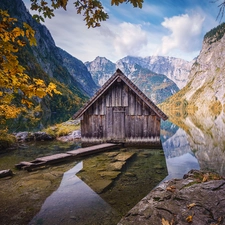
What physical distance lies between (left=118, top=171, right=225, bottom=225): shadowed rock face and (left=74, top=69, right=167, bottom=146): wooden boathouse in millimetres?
9799

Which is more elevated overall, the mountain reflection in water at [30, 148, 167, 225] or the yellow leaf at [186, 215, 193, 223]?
the yellow leaf at [186, 215, 193, 223]

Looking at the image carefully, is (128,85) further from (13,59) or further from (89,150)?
(13,59)

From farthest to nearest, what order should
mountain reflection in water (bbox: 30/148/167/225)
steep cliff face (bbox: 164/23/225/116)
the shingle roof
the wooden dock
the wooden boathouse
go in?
1. steep cliff face (bbox: 164/23/225/116)
2. the wooden boathouse
3. the shingle roof
4. the wooden dock
5. mountain reflection in water (bbox: 30/148/167/225)

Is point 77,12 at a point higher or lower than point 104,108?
higher

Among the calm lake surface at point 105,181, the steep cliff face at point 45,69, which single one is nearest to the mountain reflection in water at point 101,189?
the calm lake surface at point 105,181

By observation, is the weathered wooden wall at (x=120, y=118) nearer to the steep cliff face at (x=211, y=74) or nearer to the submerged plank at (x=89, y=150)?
the submerged plank at (x=89, y=150)

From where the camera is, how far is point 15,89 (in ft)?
11.3

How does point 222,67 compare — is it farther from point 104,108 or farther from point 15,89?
point 15,89

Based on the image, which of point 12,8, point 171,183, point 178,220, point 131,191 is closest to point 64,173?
point 131,191

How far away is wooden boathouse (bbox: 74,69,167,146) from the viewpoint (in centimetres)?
1502

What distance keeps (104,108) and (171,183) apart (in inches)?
396

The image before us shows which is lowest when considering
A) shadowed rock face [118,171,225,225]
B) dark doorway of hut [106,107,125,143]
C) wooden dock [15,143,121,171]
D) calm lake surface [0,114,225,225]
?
calm lake surface [0,114,225,225]

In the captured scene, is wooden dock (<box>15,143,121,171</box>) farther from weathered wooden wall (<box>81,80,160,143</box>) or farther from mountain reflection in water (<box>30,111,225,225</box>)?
weathered wooden wall (<box>81,80,160,143</box>)

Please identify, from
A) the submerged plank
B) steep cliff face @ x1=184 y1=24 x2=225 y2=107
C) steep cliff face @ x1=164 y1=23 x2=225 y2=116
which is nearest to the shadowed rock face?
the submerged plank
